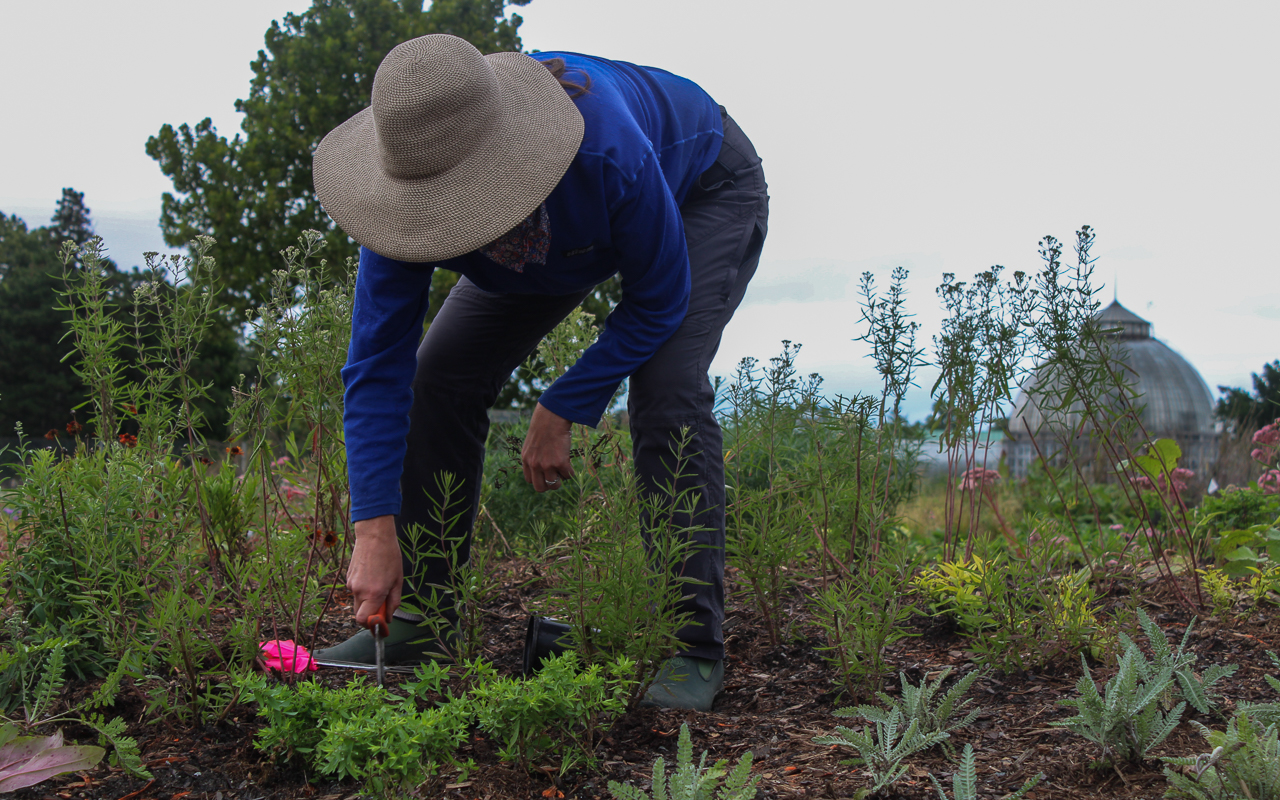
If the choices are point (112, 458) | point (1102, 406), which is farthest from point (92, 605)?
point (1102, 406)

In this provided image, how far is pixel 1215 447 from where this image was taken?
30.1 ft

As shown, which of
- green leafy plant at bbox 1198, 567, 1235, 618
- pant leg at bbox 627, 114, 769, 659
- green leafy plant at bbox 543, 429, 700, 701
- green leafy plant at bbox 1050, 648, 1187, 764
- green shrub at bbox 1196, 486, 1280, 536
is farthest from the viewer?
green shrub at bbox 1196, 486, 1280, 536

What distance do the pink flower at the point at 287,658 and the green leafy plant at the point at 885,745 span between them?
3.94 feet

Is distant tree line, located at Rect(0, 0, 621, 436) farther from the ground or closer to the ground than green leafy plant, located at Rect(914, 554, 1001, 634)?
farther from the ground

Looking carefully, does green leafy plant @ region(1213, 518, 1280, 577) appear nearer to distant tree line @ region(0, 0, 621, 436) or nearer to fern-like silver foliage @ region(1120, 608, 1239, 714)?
fern-like silver foliage @ region(1120, 608, 1239, 714)

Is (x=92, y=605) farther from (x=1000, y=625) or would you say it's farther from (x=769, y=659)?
(x=1000, y=625)

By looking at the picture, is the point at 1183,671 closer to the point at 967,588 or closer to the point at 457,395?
the point at 967,588

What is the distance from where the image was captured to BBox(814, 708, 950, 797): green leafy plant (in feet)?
5.33

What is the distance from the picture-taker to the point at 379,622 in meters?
1.82

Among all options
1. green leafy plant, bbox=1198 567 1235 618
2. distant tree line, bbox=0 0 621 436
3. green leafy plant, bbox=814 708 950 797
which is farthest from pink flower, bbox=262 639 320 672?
distant tree line, bbox=0 0 621 436

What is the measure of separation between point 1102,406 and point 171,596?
2.53 meters

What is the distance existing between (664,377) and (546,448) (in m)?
0.34

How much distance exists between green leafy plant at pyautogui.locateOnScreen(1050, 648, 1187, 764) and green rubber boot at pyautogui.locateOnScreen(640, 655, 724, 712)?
0.78m

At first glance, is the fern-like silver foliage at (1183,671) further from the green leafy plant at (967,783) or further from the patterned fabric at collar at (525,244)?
the patterned fabric at collar at (525,244)
